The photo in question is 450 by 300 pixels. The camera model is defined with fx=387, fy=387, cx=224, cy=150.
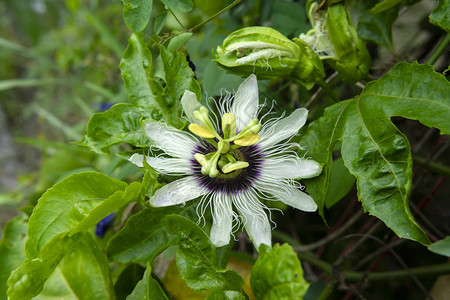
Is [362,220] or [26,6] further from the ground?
[26,6]

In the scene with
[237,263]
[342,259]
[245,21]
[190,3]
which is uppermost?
[190,3]

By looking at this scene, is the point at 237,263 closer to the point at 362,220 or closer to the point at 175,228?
the point at 175,228

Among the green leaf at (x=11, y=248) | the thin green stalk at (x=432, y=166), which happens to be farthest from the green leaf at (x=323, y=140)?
the green leaf at (x=11, y=248)

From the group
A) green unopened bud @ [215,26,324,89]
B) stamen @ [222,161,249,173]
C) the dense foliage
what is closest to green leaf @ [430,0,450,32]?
the dense foliage

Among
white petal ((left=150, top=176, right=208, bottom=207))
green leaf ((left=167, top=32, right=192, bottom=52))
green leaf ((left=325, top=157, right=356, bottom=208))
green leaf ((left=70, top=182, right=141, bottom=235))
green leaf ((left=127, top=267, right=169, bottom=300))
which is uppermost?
green leaf ((left=167, top=32, right=192, bottom=52))

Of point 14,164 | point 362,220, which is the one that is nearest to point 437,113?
point 362,220

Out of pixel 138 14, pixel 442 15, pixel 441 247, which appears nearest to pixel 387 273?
pixel 441 247

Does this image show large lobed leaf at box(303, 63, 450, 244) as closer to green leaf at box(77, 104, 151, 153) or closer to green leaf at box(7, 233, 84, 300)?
green leaf at box(77, 104, 151, 153)
